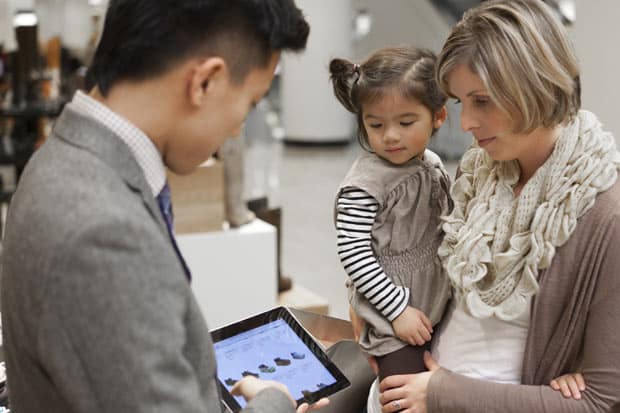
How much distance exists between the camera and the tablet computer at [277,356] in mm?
1491

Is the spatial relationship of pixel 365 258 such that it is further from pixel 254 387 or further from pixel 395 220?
pixel 254 387

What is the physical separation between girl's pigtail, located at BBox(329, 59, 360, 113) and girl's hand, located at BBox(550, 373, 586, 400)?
70 centimetres

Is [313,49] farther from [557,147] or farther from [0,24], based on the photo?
[557,147]

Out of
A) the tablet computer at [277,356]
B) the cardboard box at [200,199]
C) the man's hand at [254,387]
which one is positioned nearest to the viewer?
the man's hand at [254,387]

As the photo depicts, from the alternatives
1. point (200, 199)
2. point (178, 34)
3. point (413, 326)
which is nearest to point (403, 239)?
point (413, 326)

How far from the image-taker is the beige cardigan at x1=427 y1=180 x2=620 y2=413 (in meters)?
1.33

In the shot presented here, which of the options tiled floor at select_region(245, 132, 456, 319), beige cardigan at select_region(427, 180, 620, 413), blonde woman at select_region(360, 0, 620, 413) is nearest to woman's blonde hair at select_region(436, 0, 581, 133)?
blonde woman at select_region(360, 0, 620, 413)

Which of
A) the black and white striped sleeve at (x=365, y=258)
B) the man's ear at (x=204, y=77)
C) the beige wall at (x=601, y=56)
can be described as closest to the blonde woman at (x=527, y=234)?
the black and white striped sleeve at (x=365, y=258)

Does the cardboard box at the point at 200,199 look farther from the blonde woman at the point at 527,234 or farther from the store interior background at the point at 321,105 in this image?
the blonde woman at the point at 527,234

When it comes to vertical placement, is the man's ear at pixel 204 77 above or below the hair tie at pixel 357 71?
above

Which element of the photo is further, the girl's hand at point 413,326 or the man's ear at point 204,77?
the girl's hand at point 413,326

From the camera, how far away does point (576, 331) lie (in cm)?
139

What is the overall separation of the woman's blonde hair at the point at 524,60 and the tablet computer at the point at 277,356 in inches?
23.2

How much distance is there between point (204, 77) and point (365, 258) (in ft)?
2.58
